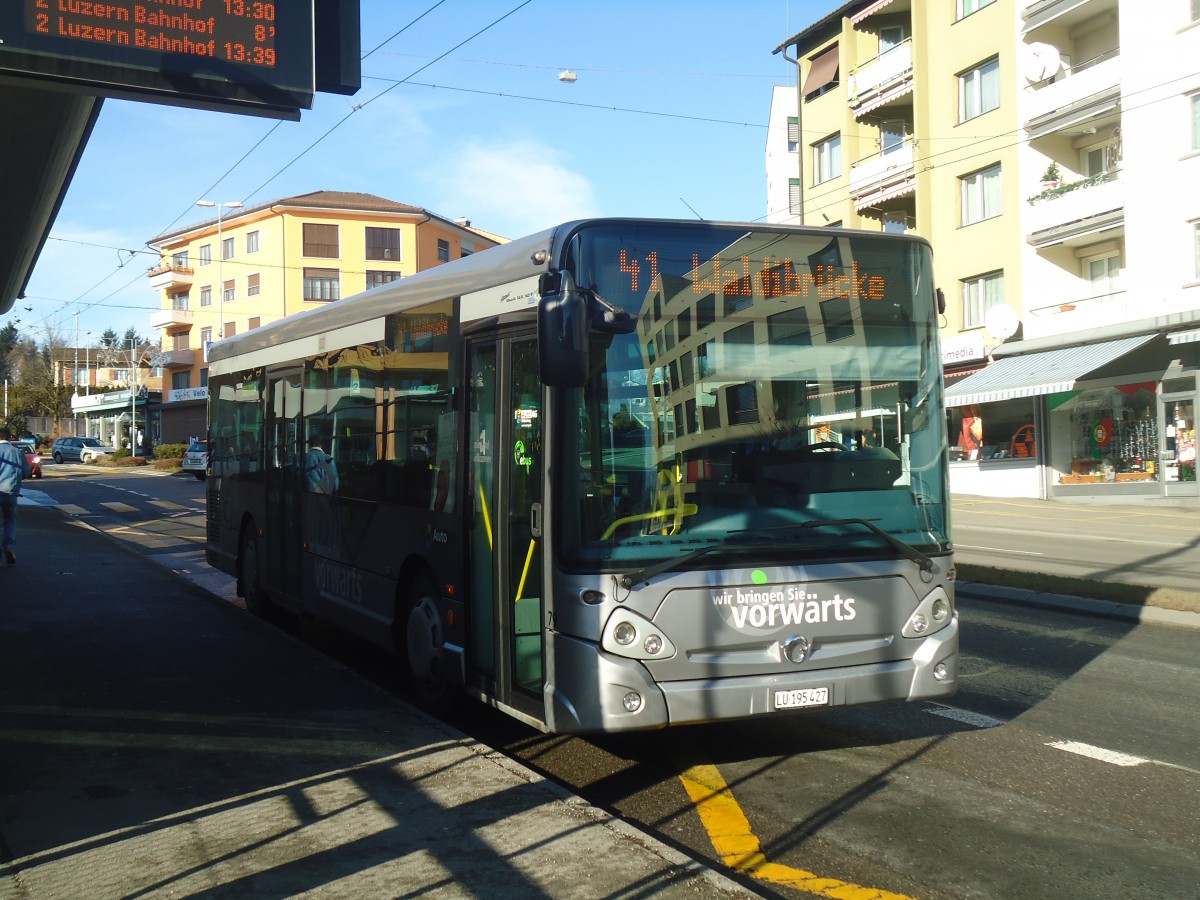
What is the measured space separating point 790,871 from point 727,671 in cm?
114

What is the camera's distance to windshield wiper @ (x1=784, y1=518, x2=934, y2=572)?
5.74 metres

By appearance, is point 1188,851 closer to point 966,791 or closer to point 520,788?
point 966,791

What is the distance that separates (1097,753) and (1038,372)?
926 inches

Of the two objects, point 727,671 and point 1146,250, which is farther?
point 1146,250

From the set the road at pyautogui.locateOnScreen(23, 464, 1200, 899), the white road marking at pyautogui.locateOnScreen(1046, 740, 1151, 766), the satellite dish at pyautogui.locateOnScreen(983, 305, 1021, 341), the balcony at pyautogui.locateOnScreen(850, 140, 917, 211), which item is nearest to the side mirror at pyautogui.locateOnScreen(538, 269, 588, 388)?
the road at pyautogui.locateOnScreen(23, 464, 1200, 899)

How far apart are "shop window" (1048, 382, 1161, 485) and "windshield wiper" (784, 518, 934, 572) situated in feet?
75.2

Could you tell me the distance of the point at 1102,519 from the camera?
23234 mm

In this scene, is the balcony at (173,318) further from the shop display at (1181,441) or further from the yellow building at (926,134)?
the shop display at (1181,441)

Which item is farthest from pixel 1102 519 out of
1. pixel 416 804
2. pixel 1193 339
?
pixel 416 804

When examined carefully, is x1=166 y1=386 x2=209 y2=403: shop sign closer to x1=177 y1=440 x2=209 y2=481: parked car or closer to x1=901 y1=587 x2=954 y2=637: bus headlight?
x1=177 y1=440 x2=209 y2=481: parked car

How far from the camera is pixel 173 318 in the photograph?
76062 mm

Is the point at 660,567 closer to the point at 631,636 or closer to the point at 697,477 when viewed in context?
the point at 631,636

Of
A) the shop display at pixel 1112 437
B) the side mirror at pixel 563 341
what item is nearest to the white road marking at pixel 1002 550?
the shop display at pixel 1112 437

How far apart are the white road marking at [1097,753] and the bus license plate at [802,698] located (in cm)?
161
